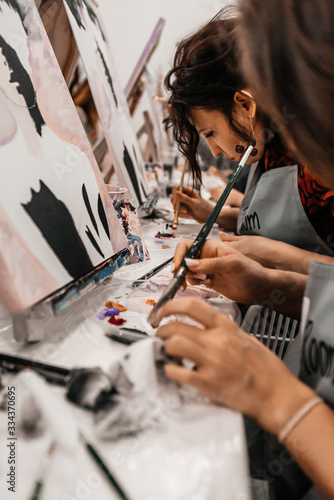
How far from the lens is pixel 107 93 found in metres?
0.88

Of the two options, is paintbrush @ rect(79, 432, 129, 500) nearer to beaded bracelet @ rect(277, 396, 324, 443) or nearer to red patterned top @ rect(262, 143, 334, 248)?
A: beaded bracelet @ rect(277, 396, 324, 443)

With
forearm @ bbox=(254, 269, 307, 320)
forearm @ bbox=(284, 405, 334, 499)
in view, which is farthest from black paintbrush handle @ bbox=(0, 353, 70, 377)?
forearm @ bbox=(254, 269, 307, 320)

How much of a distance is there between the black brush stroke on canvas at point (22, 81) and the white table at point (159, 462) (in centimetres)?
34

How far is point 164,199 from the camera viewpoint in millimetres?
1322

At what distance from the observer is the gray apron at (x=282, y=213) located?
74cm

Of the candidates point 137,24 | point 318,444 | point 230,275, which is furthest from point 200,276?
point 137,24

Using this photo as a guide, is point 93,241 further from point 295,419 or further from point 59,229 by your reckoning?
point 295,419

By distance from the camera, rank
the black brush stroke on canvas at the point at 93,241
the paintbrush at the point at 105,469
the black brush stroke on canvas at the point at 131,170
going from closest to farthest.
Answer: the paintbrush at the point at 105,469
the black brush stroke on canvas at the point at 93,241
the black brush stroke on canvas at the point at 131,170

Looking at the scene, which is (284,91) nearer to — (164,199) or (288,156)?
(288,156)

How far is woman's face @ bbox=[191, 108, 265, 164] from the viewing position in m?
0.78

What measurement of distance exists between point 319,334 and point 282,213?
42cm

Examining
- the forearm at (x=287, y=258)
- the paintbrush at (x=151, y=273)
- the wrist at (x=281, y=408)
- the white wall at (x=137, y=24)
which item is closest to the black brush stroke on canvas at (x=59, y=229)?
the paintbrush at (x=151, y=273)

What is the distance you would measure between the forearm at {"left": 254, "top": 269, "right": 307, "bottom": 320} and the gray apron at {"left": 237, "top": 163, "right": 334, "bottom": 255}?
175 millimetres

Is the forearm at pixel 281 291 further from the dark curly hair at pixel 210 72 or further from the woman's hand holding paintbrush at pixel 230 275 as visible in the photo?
the dark curly hair at pixel 210 72
